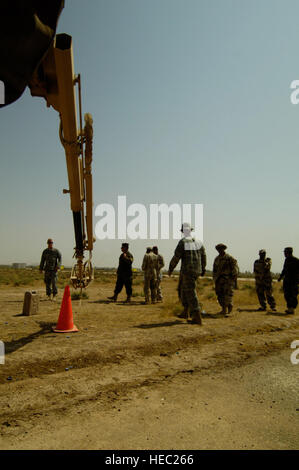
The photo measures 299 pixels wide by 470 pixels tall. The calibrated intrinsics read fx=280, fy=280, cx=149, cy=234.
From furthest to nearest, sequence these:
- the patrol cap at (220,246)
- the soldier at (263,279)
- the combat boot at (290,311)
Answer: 1. the soldier at (263,279)
2. the combat boot at (290,311)
3. the patrol cap at (220,246)

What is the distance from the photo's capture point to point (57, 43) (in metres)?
3.41

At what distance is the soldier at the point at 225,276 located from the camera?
8242 millimetres

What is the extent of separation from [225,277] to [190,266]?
2171 millimetres

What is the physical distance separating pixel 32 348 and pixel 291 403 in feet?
11.7

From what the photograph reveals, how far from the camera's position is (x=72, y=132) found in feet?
16.1

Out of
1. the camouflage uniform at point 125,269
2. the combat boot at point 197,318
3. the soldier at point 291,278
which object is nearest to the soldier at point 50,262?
the camouflage uniform at point 125,269

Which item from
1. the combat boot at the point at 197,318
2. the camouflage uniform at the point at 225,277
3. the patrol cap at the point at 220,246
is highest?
the patrol cap at the point at 220,246

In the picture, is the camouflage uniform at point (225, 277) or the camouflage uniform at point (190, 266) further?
the camouflage uniform at point (225, 277)

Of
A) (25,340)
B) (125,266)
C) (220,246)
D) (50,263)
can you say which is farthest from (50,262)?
(220,246)

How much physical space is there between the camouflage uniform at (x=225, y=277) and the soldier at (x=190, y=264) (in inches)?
64.0

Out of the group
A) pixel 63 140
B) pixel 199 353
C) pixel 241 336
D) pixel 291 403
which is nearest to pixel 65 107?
pixel 63 140

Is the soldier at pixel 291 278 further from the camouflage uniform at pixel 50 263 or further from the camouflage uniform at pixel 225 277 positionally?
the camouflage uniform at pixel 50 263

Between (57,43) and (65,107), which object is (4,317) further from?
(57,43)

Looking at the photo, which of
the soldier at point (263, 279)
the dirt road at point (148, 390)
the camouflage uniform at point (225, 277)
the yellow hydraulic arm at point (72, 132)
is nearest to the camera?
the dirt road at point (148, 390)
